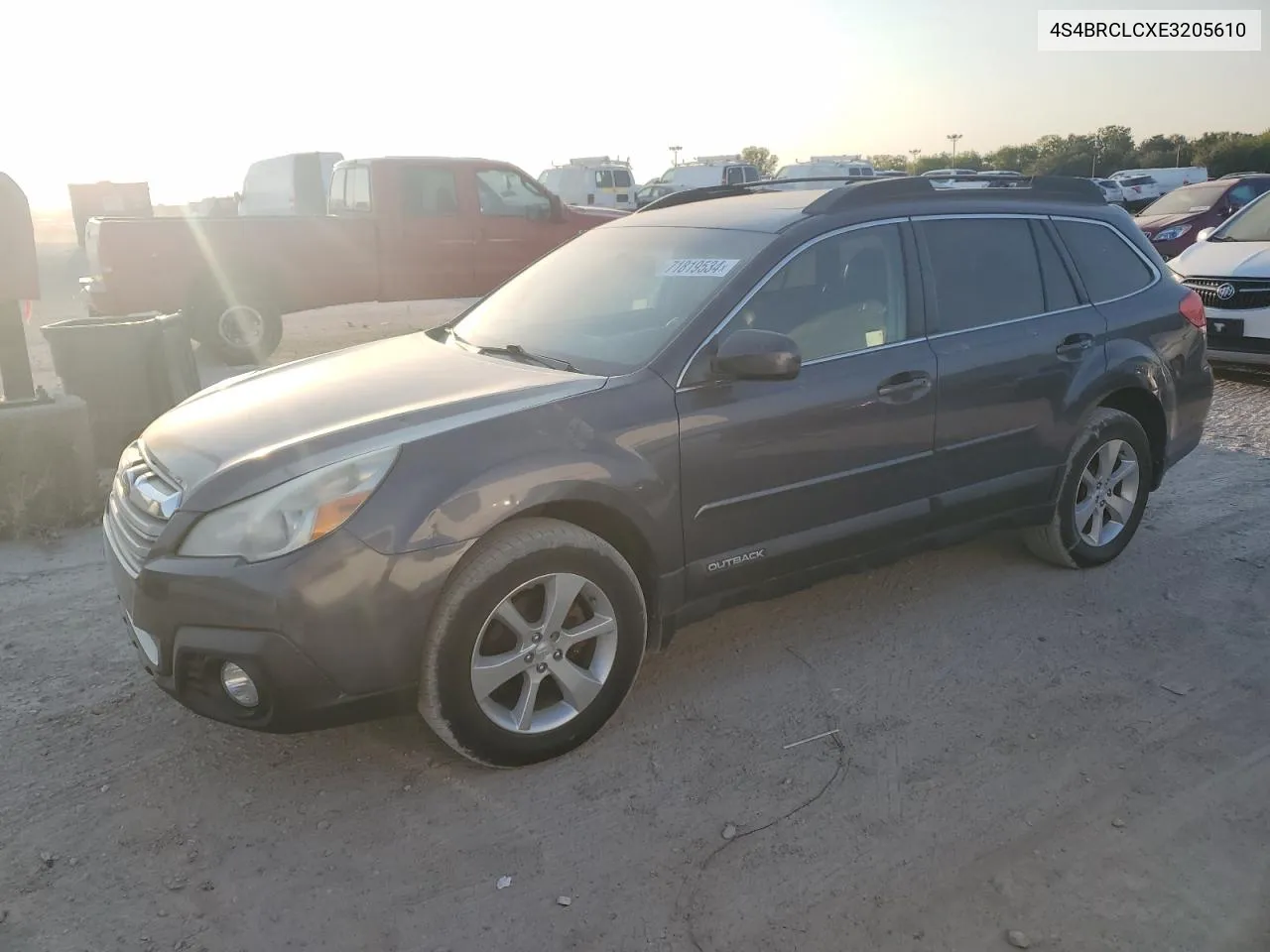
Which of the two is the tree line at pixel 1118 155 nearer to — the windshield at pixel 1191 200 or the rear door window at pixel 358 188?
the windshield at pixel 1191 200

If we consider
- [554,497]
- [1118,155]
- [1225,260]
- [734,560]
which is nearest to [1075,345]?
[734,560]

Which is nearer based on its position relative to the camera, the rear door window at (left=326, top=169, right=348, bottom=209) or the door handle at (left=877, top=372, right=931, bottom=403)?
the door handle at (left=877, top=372, right=931, bottom=403)

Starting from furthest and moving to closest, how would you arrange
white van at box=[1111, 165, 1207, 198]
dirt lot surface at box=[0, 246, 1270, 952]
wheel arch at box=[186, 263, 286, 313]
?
white van at box=[1111, 165, 1207, 198], wheel arch at box=[186, 263, 286, 313], dirt lot surface at box=[0, 246, 1270, 952]

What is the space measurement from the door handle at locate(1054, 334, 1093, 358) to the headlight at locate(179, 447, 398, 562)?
2.95 m

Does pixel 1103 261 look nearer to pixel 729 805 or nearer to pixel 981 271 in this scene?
pixel 981 271

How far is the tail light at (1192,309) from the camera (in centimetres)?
487

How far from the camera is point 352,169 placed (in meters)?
11.3

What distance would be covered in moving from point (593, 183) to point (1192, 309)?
26.5m

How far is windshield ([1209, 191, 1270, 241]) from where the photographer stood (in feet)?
31.3

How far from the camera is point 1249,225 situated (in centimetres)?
971

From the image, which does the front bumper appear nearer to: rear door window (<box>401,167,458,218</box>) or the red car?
rear door window (<box>401,167,458,218</box>)

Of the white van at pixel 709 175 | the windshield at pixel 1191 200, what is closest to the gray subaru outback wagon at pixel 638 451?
the windshield at pixel 1191 200

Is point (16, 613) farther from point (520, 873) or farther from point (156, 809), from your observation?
point (520, 873)

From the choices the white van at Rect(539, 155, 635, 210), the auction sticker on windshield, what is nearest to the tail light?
the auction sticker on windshield
